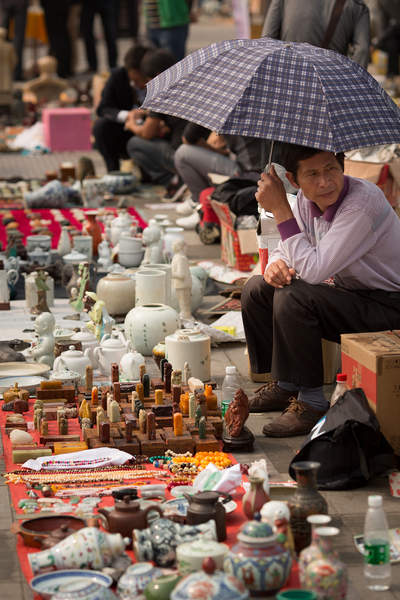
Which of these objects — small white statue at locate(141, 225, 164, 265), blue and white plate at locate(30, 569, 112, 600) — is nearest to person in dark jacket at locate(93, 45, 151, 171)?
small white statue at locate(141, 225, 164, 265)

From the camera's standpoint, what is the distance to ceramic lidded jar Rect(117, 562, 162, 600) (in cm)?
352

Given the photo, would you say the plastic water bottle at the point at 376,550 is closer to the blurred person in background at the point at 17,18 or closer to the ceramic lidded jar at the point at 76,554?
the ceramic lidded jar at the point at 76,554

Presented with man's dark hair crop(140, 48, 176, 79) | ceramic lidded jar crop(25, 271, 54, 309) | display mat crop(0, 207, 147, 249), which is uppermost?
man's dark hair crop(140, 48, 176, 79)

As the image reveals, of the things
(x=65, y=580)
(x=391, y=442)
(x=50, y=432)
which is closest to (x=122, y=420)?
(x=50, y=432)

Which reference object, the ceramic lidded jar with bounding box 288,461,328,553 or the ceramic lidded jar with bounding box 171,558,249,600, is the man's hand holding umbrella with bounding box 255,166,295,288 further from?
the ceramic lidded jar with bounding box 171,558,249,600

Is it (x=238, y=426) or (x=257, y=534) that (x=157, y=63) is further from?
(x=257, y=534)

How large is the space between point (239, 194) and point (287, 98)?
3234 mm

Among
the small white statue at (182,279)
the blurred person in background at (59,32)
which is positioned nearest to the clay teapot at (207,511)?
the small white statue at (182,279)

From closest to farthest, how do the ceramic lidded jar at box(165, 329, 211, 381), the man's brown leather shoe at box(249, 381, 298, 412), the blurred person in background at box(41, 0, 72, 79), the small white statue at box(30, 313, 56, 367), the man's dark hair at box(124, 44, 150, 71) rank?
1. the man's brown leather shoe at box(249, 381, 298, 412)
2. the ceramic lidded jar at box(165, 329, 211, 381)
3. the small white statue at box(30, 313, 56, 367)
4. the man's dark hair at box(124, 44, 150, 71)
5. the blurred person in background at box(41, 0, 72, 79)

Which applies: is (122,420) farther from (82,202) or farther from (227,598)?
(82,202)

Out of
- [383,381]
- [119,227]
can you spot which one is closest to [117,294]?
[119,227]

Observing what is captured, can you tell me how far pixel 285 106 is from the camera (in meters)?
4.91

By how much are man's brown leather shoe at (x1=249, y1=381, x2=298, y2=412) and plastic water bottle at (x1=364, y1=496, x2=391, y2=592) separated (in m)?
1.68

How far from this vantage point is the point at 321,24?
26.3 ft
